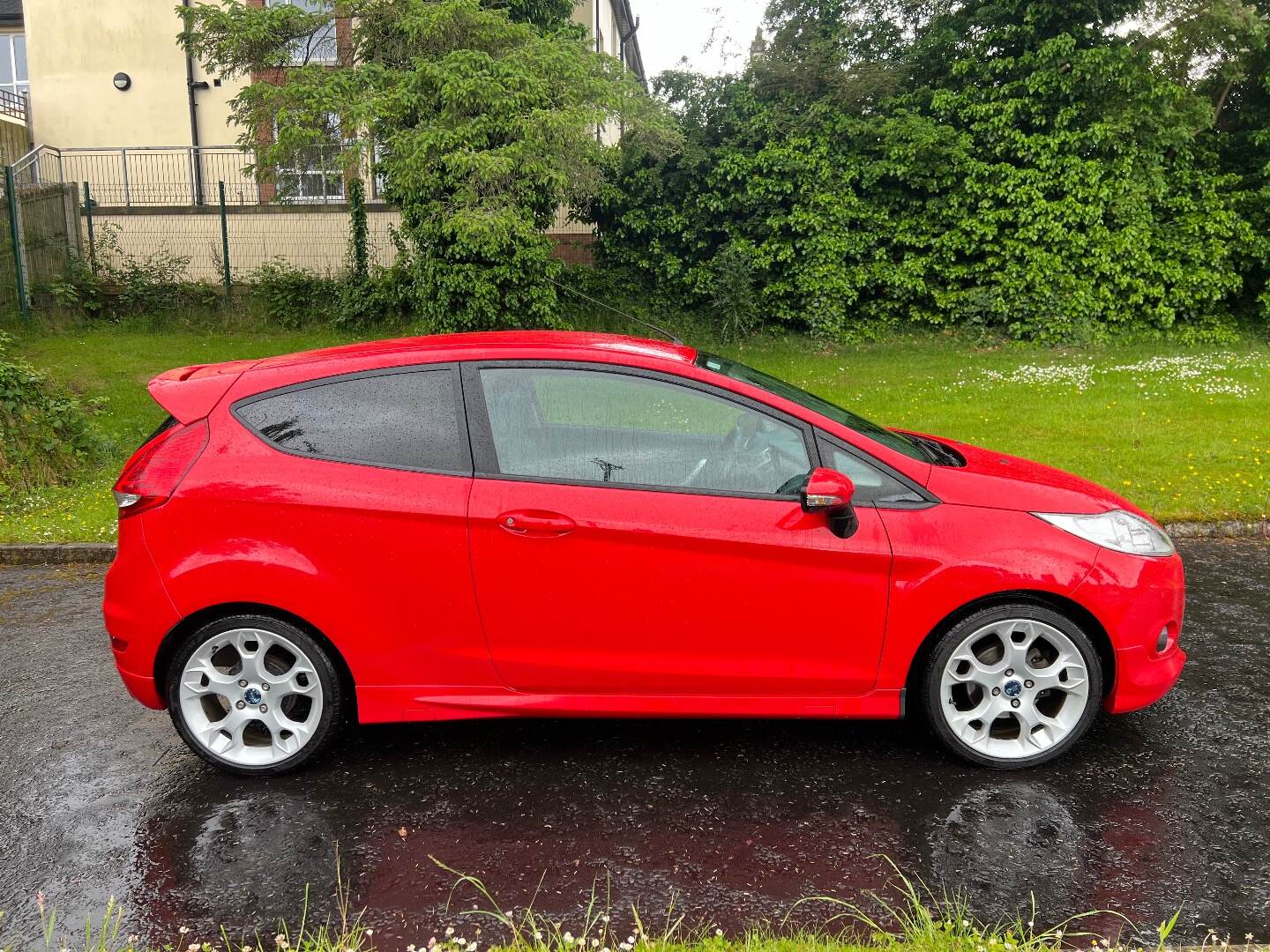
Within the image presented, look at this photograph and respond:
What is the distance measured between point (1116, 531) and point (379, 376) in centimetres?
294

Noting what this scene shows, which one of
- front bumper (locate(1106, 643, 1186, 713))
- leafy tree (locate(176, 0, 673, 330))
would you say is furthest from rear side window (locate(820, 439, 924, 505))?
leafy tree (locate(176, 0, 673, 330))

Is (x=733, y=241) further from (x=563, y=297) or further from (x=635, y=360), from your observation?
(x=635, y=360)

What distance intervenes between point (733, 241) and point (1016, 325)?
484cm

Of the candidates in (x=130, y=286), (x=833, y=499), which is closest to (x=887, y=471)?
(x=833, y=499)

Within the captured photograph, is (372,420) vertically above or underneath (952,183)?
underneath

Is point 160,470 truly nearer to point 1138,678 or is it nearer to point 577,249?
point 1138,678

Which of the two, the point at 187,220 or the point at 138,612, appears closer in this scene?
the point at 138,612

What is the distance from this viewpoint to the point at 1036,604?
3988mm

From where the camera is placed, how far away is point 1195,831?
358 centimetres

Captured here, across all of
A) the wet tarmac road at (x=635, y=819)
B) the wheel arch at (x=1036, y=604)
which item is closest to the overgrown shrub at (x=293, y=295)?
the wet tarmac road at (x=635, y=819)

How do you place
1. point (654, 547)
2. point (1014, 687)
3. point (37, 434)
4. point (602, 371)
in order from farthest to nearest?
point (37, 434) < point (602, 371) < point (1014, 687) < point (654, 547)

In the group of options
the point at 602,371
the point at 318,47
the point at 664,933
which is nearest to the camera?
the point at 664,933

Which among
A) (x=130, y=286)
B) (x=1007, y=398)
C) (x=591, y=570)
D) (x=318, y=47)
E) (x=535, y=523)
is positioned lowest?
(x=1007, y=398)

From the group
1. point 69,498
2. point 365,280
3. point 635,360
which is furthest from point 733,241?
point 635,360
